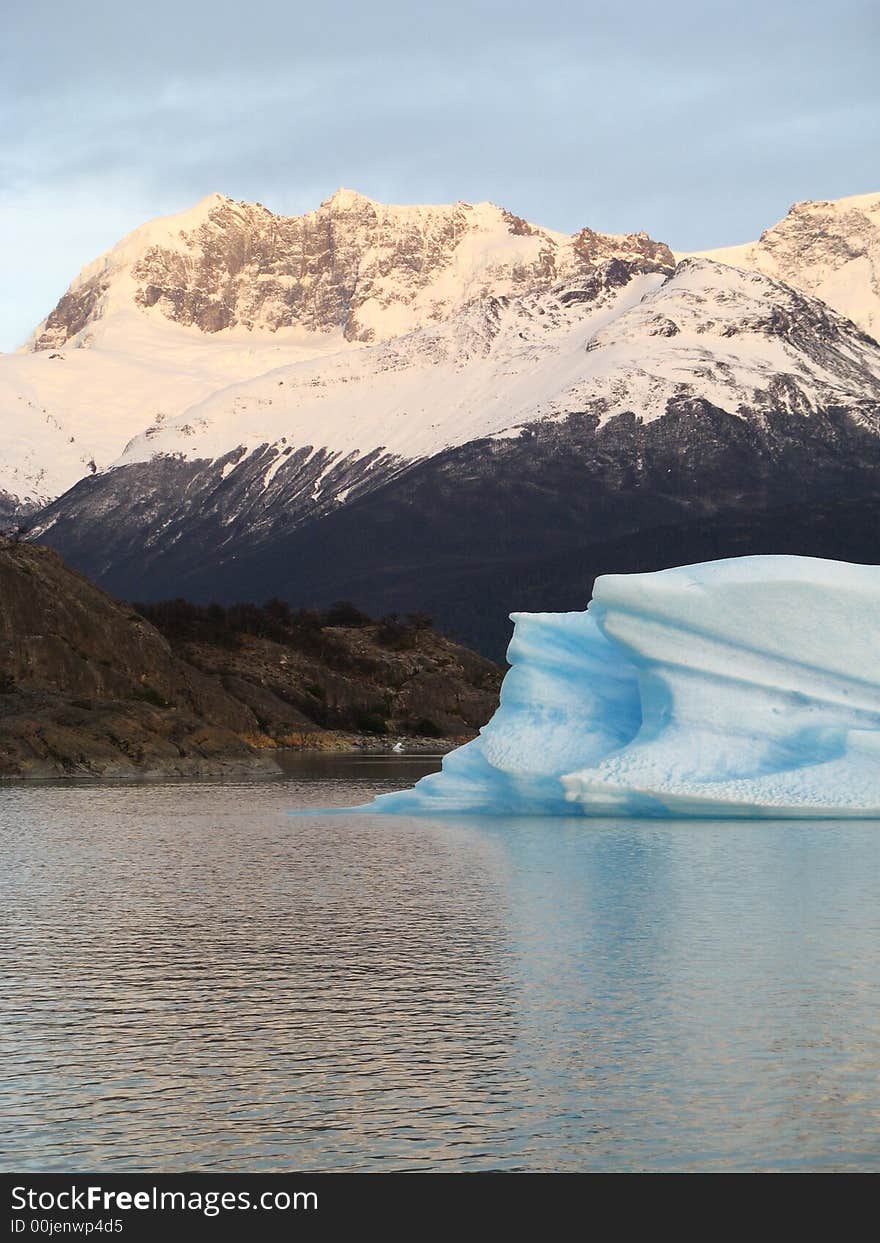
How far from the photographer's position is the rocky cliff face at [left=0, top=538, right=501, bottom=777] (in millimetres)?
83000

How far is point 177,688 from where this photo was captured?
105312mm

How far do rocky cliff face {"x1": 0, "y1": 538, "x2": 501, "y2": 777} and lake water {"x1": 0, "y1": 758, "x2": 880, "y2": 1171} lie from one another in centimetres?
4603

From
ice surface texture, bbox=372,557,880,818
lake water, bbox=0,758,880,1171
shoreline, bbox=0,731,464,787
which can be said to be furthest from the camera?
shoreline, bbox=0,731,464,787

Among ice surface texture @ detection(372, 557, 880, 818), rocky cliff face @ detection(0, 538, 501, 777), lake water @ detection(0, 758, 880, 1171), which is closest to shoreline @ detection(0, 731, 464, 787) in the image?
rocky cliff face @ detection(0, 538, 501, 777)

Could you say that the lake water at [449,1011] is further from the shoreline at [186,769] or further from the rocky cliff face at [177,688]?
the rocky cliff face at [177,688]

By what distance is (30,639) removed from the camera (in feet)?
314

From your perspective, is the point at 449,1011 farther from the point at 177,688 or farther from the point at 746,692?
the point at 177,688

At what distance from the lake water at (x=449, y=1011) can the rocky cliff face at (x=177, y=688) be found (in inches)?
1812

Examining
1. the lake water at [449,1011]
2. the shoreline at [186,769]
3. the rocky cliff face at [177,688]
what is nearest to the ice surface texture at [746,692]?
the lake water at [449,1011]

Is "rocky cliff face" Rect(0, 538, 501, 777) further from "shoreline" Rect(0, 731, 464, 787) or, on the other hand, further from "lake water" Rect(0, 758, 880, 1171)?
"lake water" Rect(0, 758, 880, 1171)

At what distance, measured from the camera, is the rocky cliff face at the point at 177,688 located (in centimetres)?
8300

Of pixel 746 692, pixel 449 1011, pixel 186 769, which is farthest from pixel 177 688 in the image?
pixel 449 1011

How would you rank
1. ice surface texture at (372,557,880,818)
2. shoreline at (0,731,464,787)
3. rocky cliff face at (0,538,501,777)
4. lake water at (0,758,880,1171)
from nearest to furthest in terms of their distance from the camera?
lake water at (0,758,880,1171) < ice surface texture at (372,557,880,818) < shoreline at (0,731,464,787) < rocky cliff face at (0,538,501,777)

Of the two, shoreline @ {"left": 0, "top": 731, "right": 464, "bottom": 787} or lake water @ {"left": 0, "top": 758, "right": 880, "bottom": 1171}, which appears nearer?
lake water @ {"left": 0, "top": 758, "right": 880, "bottom": 1171}
